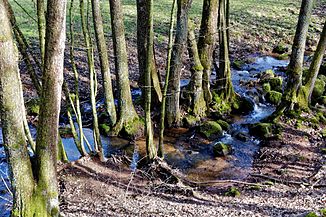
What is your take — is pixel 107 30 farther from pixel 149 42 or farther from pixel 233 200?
pixel 233 200

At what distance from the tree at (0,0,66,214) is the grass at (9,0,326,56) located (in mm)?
16547

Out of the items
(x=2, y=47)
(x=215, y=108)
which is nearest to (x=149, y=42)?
(x=2, y=47)

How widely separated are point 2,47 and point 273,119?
1021 centimetres

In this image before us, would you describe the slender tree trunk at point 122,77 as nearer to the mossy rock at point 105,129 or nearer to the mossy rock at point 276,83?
the mossy rock at point 105,129

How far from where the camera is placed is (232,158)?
474 inches

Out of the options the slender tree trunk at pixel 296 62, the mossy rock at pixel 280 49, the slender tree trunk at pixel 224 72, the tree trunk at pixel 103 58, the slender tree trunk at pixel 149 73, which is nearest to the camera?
the slender tree trunk at pixel 149 73

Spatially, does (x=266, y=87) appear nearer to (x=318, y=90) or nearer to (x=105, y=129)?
(x=318, y=90)

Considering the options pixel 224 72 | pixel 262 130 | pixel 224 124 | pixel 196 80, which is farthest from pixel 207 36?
pixel 262 130

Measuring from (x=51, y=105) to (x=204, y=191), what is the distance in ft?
17.2

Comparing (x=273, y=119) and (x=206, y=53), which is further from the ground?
(x=206, y=53)

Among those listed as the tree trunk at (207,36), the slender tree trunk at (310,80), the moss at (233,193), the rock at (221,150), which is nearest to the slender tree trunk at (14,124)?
the moss at (233,193)

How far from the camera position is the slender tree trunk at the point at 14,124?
235 inches

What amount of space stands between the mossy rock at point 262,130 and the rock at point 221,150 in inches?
58.1

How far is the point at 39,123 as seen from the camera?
6551mm
